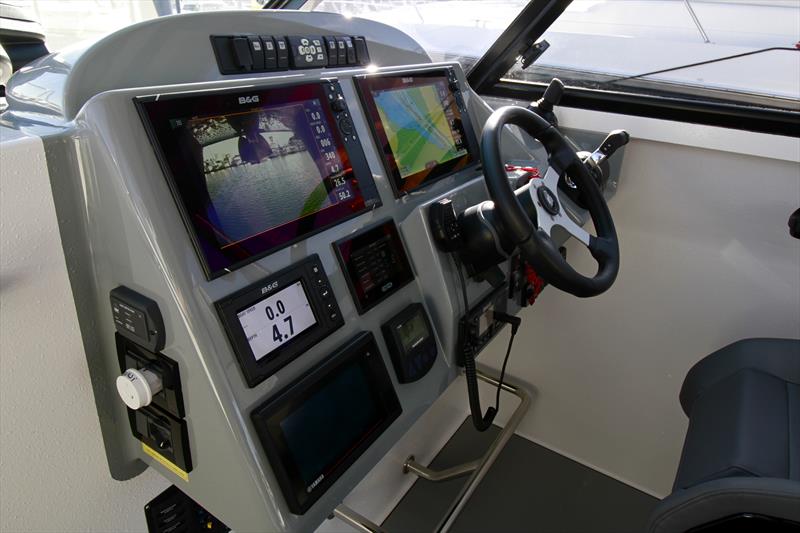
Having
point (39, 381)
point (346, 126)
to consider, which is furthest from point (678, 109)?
point (39, 381)

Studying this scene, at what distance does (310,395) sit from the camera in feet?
2.73

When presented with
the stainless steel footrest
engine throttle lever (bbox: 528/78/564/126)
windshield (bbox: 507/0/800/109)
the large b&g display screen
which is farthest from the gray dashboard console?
windshield (bbox: 507/0/800/109)

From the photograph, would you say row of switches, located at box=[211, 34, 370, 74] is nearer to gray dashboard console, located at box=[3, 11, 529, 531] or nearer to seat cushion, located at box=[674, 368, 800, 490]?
gray dashboard console, located at box=[3, 11, 529, 531]

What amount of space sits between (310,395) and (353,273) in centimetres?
24

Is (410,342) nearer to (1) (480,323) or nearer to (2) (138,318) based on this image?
(1) (480,323)

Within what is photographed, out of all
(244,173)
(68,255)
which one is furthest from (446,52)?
(68,255)

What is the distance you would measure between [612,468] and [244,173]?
193cm

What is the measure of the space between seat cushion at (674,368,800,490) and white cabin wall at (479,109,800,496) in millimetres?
410

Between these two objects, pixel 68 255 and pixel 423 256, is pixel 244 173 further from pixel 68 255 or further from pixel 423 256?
pixel 423 256

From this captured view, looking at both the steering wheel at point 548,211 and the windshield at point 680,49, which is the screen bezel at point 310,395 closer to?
the steering wheel at point 548,211

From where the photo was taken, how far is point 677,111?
5.42 ft

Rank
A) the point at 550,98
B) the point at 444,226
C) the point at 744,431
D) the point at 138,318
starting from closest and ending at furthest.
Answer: the point at 138,318 → the point at 444,226 → the point at 744,431 → the point at 550,98

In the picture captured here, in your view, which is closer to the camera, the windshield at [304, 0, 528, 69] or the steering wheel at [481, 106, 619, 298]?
the steering wheel at [481, 106, 619, 298]

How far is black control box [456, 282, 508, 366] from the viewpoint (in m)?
1.13
